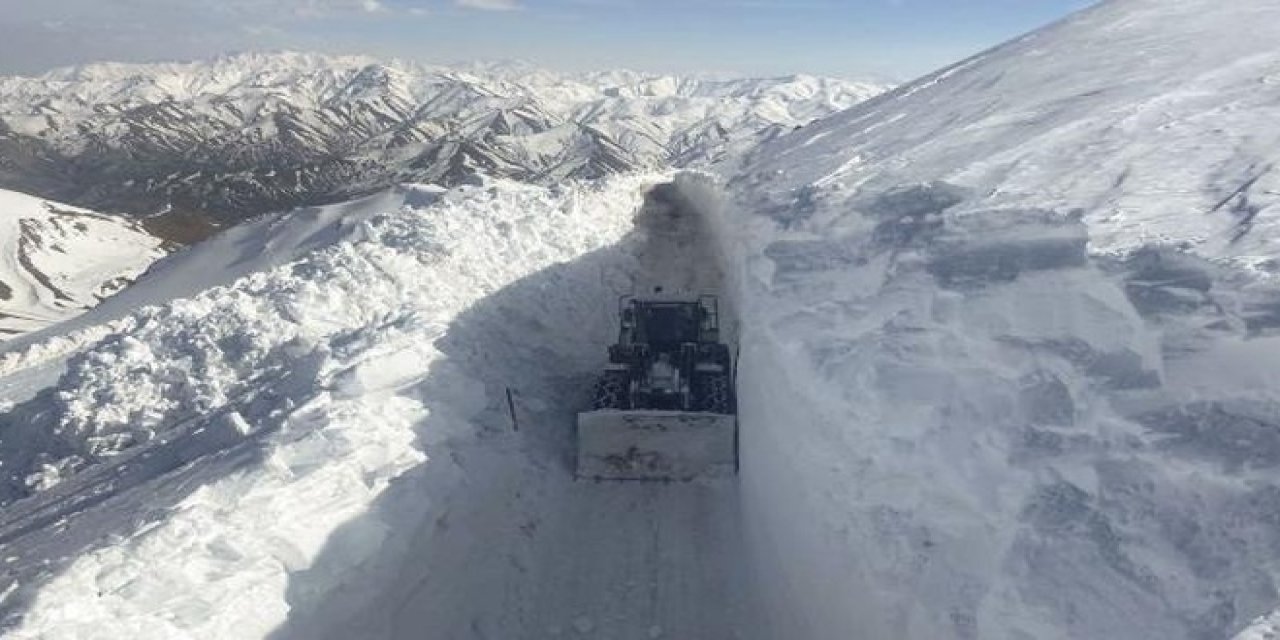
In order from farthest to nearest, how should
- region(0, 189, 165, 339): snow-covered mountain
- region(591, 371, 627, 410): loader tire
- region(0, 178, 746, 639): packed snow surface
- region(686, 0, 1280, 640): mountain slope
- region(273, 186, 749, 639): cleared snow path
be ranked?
region(0, 189, 165, 339): snow-covered mountain → region(591, 371, 627, 410): loader tire → region(273, 186, 749, 639): cleared snow path → region(0, 178, 746, 639): packed snow surface → region(686, 0, 1280, 640): mountain slope

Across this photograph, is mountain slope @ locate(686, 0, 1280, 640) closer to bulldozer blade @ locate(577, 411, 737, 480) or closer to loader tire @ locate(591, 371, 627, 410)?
bulldozer blade @ locate(577, 411, 737, 480)

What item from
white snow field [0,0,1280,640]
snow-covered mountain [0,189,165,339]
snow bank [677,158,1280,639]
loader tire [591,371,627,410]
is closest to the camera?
snow bank [677,158,1280,639]

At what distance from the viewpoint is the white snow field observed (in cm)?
736

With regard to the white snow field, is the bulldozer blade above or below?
below

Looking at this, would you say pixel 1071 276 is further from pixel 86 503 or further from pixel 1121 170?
pixel 86 503

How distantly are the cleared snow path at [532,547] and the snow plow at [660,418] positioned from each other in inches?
12.1

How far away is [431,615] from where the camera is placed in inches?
416

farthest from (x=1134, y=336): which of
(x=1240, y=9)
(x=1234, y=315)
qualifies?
(x=1240, y=9)

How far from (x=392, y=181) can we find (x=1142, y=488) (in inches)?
7350

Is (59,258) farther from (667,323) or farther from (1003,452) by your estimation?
(1003,452)

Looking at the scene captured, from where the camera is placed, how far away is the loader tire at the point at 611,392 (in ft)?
49.2

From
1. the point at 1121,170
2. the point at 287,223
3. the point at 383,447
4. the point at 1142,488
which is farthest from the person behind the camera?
the point at 287,223

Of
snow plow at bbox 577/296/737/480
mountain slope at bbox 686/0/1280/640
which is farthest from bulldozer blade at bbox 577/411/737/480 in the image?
mountain slope at bbox 686/0/1280/640

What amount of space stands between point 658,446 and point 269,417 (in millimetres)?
5550
